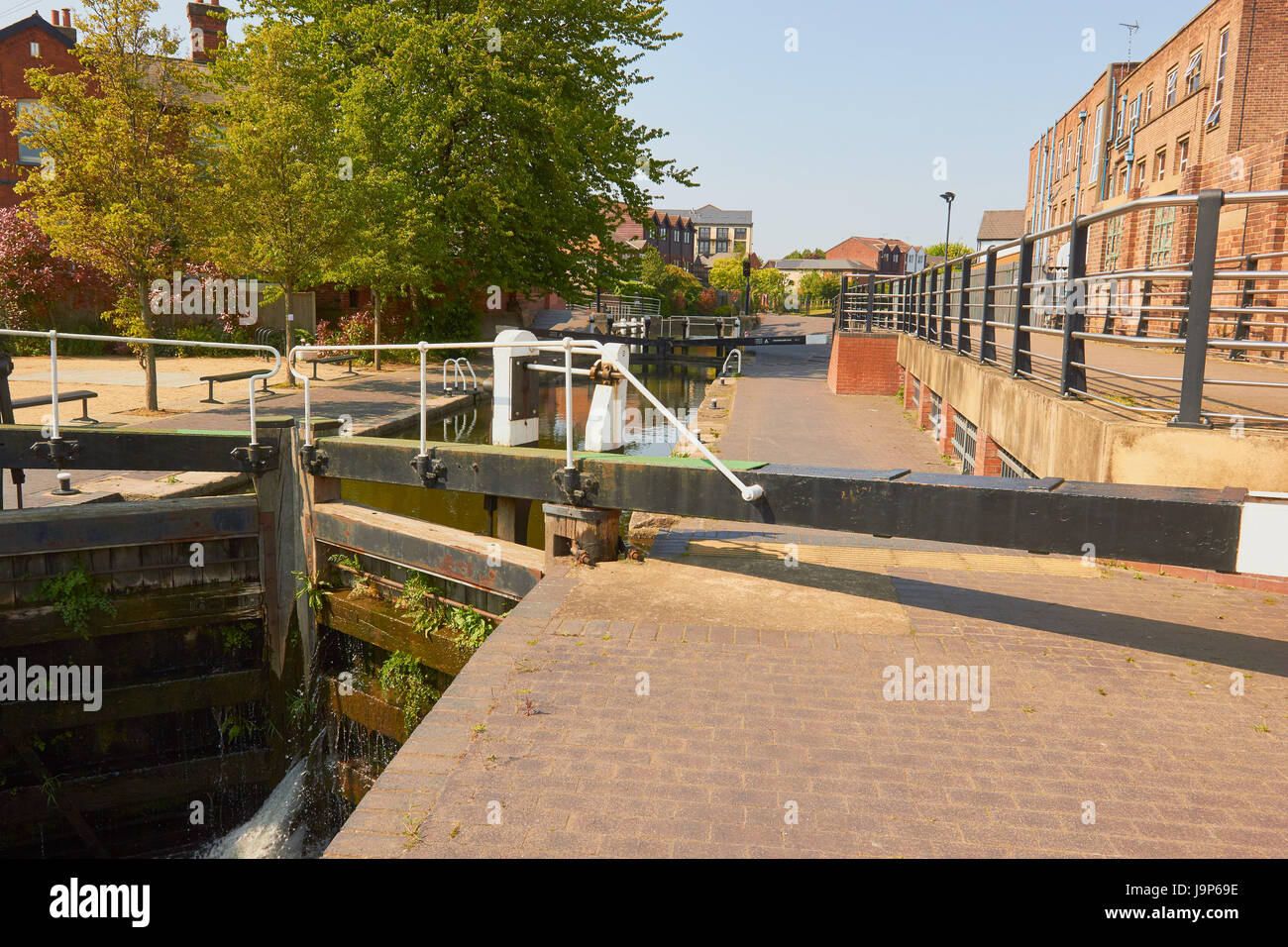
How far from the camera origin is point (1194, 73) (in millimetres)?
27281

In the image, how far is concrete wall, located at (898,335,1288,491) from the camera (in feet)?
15.8

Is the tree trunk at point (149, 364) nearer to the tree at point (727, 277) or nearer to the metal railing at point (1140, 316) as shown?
the metal railing at point (1140, 316)

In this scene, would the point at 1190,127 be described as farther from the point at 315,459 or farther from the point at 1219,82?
the point at 315,459

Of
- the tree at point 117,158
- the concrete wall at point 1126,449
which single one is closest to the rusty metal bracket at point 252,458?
the concrete wall at point 1126,449

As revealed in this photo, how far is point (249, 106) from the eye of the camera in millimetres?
19797

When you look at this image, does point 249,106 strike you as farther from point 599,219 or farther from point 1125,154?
A: point 1125,154

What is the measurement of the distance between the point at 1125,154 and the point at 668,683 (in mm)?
37381

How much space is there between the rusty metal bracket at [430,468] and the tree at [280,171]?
13930 mm

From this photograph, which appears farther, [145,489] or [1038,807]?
[145,489]

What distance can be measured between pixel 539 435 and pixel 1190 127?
2216 centimetres

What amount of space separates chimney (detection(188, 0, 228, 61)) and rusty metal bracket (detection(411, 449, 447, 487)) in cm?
4399

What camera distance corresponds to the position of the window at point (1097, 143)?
37.6 metres

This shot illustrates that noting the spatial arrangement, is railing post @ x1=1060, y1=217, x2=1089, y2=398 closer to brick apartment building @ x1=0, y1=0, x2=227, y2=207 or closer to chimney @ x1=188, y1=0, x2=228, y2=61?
brick apartment building @ x1=0, y1=0, x2=227, y2=207
